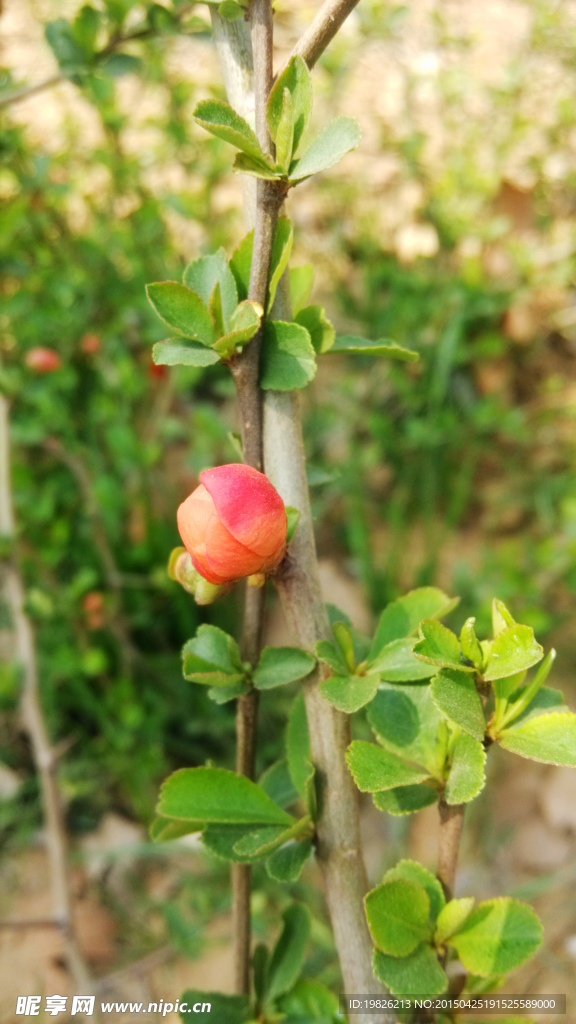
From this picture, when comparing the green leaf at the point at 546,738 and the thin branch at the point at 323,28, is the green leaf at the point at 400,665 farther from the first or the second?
the thin branch at the point at 323,28

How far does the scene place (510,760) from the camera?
1.25m

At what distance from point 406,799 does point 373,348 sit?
21cm

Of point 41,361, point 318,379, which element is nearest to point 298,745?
point 41,361

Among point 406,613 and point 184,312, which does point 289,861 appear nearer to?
point 406,613

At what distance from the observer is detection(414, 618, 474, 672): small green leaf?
0.89 ft

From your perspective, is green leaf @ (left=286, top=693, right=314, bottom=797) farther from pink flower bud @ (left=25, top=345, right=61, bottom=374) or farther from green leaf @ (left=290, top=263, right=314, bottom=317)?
pink flower bud @ (left=25, top=345, right=61, bottom=374)

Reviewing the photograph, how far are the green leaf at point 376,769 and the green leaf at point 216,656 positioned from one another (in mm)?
65

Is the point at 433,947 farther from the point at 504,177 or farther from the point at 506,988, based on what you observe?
the point at 504,177

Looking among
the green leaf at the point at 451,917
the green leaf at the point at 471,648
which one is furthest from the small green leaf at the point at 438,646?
the green leaf at the point at 451,917

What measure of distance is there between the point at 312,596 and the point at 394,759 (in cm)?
8

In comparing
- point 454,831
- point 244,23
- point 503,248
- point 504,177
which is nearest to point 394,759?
point 454,831

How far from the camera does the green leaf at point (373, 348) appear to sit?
34 cm

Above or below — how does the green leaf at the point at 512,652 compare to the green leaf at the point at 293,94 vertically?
below

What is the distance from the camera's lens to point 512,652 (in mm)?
271
